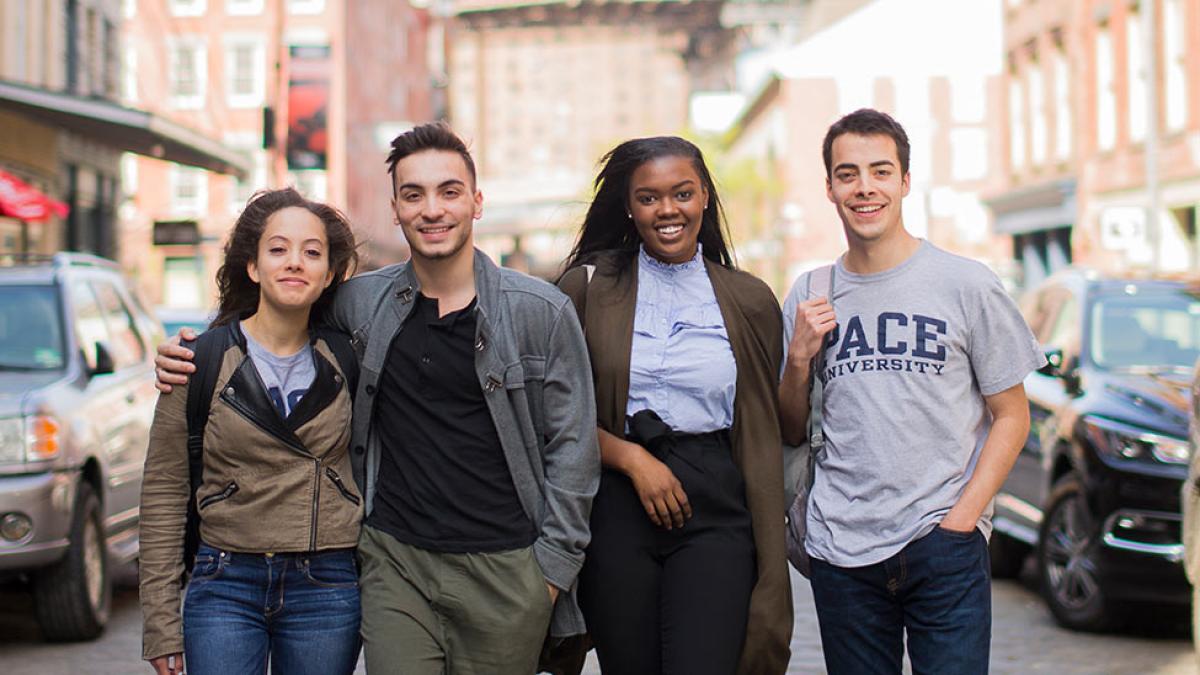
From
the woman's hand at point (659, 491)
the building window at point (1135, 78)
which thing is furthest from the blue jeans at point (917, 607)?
the building window at point (1135, 78)

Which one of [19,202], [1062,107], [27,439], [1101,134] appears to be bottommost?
[27,439]

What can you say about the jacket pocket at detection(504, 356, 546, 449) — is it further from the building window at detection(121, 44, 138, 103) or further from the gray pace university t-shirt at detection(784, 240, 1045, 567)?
the building window at detection(121, 44, 138, 103)

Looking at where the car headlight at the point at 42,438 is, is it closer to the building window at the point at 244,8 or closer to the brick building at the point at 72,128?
the brick building at the point at 72,128

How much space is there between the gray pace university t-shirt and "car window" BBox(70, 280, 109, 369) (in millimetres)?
5903

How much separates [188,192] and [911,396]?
4983 cm

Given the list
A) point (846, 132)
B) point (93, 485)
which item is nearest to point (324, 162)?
point (93, 485)

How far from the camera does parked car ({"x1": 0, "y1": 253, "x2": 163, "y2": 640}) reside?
8148 mm

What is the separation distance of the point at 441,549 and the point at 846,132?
1475 millimetres

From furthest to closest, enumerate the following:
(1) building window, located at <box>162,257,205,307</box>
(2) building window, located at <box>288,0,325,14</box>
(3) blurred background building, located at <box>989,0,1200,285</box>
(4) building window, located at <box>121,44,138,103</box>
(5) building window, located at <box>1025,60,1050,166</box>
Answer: (2) building window, located at <box>288,0,325,14</box>
(4) building window, located at <box>121,44,138,103</box>
(1) building window, located at <box>162,257,205,307</box>
(5) building window, located at <box>1025,60,1050,166</box>
(3) blurred background building, located at <box>989,0,1200,285</box>

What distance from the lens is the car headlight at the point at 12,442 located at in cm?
813

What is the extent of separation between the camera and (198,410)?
3.95m

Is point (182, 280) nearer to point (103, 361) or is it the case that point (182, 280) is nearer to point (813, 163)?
point (813, 163)

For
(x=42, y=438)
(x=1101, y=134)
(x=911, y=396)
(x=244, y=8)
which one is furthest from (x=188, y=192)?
(x=911, y=396)

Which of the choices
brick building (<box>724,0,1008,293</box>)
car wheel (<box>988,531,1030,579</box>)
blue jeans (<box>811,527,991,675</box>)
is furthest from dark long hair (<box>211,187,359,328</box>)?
brick building (<box>724,0,1008,293</box>)
